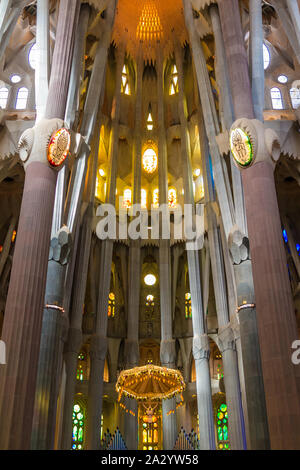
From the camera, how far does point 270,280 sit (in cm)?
1158

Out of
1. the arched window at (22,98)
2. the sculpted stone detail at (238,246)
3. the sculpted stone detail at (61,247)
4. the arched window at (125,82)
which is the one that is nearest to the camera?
the sculpted stone detail at (61,247)

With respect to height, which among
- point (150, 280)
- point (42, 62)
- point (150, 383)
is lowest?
point (150, 383)

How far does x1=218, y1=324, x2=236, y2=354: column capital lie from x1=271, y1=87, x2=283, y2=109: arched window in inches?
433

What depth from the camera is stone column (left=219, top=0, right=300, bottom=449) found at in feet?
33.5

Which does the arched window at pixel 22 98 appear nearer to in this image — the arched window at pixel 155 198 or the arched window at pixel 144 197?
the arched window at pixel 144 197

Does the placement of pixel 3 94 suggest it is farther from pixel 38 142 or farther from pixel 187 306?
pixel 187 306

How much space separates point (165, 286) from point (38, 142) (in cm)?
1394

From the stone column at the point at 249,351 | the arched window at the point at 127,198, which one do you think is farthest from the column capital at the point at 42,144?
the arched window at the point at 127,198

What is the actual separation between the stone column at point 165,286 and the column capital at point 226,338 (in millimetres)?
3338

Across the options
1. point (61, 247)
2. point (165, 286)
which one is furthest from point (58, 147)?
point (165, 286)

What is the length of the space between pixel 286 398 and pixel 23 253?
6895 mm

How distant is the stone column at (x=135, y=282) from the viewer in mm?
22964
